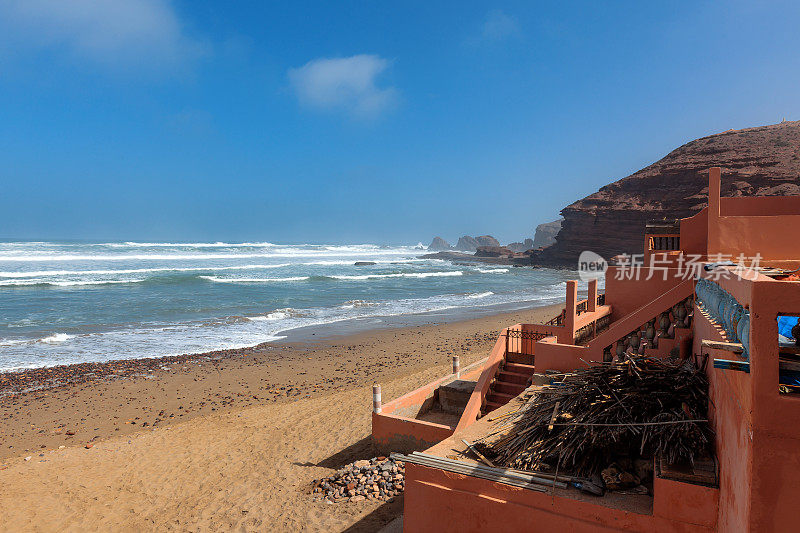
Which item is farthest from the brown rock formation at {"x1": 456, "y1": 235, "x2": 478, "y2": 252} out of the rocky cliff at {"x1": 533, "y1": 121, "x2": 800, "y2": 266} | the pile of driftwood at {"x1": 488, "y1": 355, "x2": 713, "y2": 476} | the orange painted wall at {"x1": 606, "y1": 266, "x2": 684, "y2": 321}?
the pile of driftwood at {"x1": 488, "y1": 355, "x2": 713, "y2": 476}

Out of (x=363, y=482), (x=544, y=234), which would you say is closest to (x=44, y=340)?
(x=363, y=482)

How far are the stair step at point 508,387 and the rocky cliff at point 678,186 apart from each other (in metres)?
46.5

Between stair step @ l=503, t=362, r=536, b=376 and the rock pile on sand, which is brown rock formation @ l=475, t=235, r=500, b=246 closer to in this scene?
stair step @ l=503, t=362, r=536, b=376

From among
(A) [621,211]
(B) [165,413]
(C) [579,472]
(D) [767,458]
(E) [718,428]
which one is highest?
(A) [621,211]

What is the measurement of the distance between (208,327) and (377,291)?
16.9 meters

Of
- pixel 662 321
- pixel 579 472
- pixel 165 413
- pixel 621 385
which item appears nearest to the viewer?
pixel 579 472

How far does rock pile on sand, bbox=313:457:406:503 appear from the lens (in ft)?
Answer: 23.0

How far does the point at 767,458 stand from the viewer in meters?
2.71

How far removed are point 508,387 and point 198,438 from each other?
6682 millimetres

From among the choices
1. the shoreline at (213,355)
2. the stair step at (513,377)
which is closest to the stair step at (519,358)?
the stair step at (513,377)

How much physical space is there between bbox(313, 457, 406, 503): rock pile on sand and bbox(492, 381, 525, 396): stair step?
2.20 metres

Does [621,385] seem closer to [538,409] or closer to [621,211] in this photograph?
[538,409]

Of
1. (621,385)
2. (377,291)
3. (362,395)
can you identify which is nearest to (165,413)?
(362,395)

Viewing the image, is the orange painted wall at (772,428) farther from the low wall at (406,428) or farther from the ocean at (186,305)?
the ocean at (186,305)
